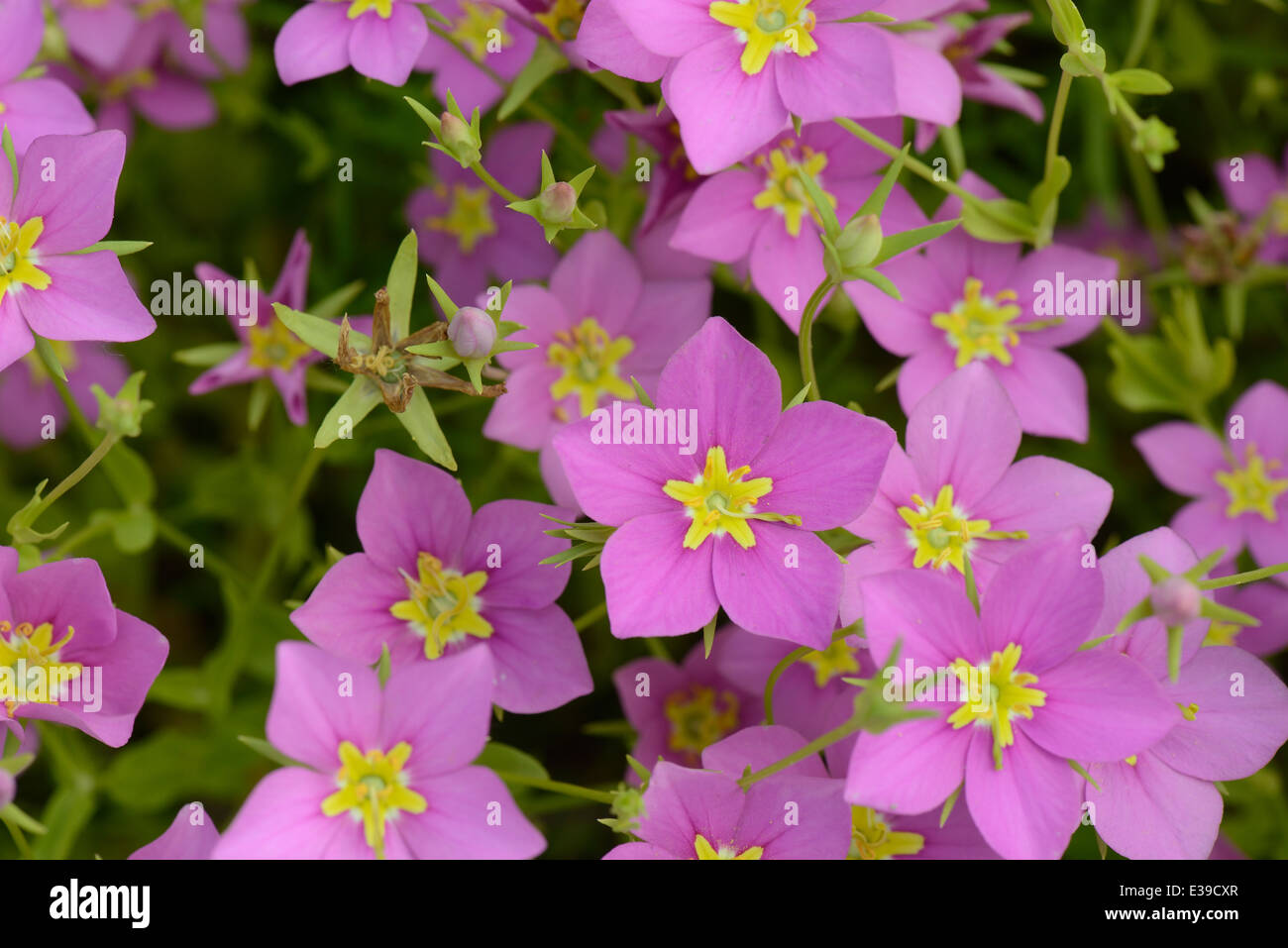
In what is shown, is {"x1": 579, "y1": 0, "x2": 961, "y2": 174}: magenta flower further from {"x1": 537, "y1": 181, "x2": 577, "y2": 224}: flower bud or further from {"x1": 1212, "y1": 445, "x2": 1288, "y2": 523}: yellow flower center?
{"x1": 1212, "y1": 445, "x2": 1288, "y2": 523}: yellow flower center

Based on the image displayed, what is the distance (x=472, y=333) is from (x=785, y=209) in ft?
2.11

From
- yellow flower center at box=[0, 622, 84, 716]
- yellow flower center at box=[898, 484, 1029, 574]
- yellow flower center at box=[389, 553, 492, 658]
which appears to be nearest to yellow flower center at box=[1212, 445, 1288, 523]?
yellow flower center at box=[898, 484, 1029, 574]

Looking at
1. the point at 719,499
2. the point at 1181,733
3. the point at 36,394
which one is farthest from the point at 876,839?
the point at 36,394

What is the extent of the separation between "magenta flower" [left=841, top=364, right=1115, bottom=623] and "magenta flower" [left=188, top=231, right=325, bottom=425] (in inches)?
38.1

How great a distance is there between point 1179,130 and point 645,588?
202 cm

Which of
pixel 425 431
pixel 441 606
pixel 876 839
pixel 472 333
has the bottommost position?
pixel 876 839

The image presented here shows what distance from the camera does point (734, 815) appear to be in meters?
1.70

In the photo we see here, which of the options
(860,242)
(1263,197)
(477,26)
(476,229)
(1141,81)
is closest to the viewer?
(860,242)

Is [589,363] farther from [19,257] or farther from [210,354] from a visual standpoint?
[19,257]

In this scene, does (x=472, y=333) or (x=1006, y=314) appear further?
(x=1006, y=314)

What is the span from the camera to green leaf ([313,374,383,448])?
1.62 metres

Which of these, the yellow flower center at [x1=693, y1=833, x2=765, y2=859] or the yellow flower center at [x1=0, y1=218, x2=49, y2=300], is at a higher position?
the yellow flower center at [x1=0, y1=218, x2=49, y2=300]

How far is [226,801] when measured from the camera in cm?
260

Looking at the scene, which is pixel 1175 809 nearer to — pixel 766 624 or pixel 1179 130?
pixel 766 624
